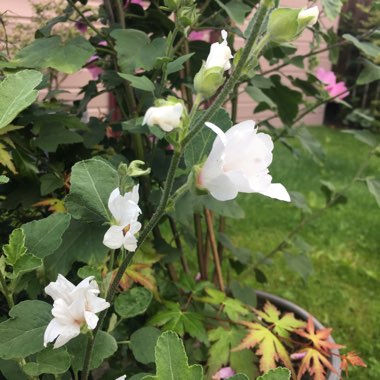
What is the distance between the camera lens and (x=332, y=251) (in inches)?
111

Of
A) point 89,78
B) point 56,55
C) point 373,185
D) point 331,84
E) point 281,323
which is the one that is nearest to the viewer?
point 56,55

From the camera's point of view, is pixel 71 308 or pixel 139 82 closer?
pixel 71 308

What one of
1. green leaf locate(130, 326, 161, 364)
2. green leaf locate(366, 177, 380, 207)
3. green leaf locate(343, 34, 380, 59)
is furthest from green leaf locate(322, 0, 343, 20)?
green leaf locate(130, 326, 161, 364)

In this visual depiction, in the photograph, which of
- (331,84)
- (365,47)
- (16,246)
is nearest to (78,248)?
(16,246)

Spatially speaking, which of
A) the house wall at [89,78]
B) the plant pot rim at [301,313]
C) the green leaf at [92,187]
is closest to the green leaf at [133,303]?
the green leaf at [92,187]

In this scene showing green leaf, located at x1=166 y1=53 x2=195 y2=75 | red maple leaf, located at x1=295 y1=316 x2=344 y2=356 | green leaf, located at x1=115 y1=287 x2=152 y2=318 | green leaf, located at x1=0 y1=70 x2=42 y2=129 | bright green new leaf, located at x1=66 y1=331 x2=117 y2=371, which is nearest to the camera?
green leaf, located at x1=0 y1=70 x2=42 y2=129

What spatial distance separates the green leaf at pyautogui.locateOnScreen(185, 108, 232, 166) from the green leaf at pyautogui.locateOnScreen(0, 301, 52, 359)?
0.29 meters

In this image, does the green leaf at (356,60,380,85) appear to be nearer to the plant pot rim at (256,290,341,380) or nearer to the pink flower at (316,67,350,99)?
the pink flower at (316,67,350,99)

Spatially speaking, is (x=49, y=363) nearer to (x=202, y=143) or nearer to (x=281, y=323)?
(x=202, y=143)

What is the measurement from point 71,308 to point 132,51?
66 cm

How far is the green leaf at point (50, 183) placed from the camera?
1173mm

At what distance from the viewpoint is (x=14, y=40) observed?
1.55m

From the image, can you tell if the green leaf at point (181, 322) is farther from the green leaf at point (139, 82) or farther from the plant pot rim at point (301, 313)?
the green leaf at point (139, 82)

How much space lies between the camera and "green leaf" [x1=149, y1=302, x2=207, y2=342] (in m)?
1.21
